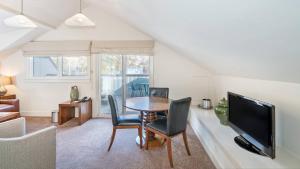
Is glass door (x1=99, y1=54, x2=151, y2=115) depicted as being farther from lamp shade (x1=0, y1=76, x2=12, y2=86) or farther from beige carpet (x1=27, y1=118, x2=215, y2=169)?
lamp shade (x1=0, y1=76, x2=12, y2=86)

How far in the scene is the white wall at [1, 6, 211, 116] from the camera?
4.32m

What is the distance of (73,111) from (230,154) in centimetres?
389

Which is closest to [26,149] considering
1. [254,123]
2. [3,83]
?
[254,123]

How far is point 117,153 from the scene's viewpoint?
257 centimetres

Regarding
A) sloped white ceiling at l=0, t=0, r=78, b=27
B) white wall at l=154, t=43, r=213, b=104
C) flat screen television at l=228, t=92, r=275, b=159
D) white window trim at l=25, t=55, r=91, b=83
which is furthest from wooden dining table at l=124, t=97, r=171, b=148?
sloped white ceiling at l=0, t=0, r=78, b=27

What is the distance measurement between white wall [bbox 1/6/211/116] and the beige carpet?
51.1 inches

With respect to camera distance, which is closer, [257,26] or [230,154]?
[257,26]

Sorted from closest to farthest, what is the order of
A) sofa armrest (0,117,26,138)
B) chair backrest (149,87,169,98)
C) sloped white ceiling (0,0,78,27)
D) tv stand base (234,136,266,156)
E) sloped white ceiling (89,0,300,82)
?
sloped white ceiling (89,0,300,82) < tv stand base (234,136,266,156) < sofa armrest (0,117,26,138) < sloped white ceiling (0,0,78,27) < chair backrest (149,87,169,98)

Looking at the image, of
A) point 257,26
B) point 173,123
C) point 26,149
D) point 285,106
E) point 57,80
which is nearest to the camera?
point 257,26

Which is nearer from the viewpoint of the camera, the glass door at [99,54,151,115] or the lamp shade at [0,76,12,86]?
the lamp shade at [0,76,12,86]

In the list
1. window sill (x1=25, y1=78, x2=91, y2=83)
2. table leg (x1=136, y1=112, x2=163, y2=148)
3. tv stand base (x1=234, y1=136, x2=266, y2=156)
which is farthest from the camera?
window sill (x1=25, y1=78, x2=91, y2=83)

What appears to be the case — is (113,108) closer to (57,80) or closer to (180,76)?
(180,76)

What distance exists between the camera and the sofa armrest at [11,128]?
1.84m

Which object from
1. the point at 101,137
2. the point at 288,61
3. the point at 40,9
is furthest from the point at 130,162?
the point at 40,9
